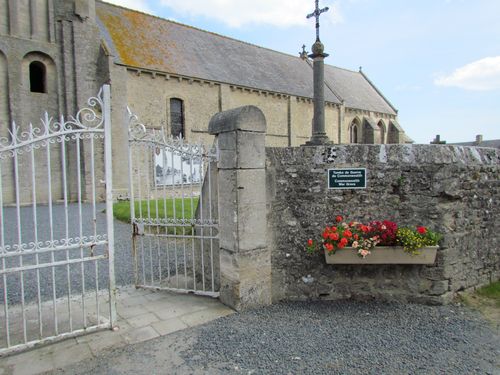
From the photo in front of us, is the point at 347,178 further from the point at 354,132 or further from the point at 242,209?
the point at 354,132

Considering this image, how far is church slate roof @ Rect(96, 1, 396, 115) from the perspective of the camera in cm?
1867

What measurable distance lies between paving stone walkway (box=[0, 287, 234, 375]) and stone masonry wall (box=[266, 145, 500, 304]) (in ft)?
3.79

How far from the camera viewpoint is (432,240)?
4.24 m

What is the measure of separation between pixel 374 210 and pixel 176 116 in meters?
17.1

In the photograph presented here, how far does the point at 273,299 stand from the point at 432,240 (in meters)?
2.22

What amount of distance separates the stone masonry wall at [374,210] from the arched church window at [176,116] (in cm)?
1607

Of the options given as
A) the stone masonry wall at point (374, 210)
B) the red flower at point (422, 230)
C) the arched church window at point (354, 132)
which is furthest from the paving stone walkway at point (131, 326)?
the arched church window at point (354, 132)

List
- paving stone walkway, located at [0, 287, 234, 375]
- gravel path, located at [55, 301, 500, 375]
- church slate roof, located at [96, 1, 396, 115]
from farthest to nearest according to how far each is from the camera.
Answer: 1. church slate roof, located at [96, 1, 396, 115]
2. paving stone walkway, located at [0, 287, 234, 375]
3. gravel path, located at [55, 301, 500, 375]

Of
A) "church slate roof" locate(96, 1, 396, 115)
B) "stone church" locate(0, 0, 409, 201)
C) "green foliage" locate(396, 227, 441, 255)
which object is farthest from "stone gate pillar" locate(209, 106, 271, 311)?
"church slate roof" locate(96, 1, 396, 115)

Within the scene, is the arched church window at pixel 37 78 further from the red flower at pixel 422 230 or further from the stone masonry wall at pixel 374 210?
the red flower at pixel 422 230

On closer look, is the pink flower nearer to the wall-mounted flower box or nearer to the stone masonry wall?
the wall-mounted flower box

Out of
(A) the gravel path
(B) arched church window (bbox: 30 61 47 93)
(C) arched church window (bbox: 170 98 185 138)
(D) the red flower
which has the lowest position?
(A) the gravel path

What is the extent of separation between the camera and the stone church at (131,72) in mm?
16016

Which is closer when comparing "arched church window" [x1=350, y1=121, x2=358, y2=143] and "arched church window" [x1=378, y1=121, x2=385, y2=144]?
"arched church window" [x1=350, y1=121, x2=358, y2=143]
